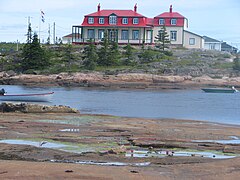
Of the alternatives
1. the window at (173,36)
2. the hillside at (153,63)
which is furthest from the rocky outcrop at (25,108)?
the window at (173,36)

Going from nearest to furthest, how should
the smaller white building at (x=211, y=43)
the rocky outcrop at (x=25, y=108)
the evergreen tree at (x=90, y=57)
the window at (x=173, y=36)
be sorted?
the rocky outcrop at (x=25, y=108) < the evergreen tree at (x=90, y=57) < the window at (x=173, y=36) < the smaller white building at (x=211, y=43)

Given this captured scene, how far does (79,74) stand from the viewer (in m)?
72.1

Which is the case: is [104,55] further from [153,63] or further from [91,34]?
[91,34]

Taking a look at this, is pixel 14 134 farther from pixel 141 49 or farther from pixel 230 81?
pixel 141 49

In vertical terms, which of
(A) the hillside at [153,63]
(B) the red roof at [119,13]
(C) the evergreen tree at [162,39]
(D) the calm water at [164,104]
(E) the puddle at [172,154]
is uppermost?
(B) the red roof at [119,13]

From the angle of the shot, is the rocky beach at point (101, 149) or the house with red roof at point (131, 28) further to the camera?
the house with red roof at point (131, 28)

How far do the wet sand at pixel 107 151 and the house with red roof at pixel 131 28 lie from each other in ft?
189

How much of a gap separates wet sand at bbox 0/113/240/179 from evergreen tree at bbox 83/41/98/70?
45801 millimetres

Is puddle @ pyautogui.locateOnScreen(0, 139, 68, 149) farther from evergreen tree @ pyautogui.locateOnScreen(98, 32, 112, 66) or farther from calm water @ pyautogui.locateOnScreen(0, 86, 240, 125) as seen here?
evergreen tree @ pyautogui.locateOnScreen(98, 32, 112, 66)

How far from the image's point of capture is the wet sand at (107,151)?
1436 centimetres

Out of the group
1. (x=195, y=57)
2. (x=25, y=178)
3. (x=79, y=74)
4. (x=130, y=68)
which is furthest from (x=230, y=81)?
(x=25, y=178)

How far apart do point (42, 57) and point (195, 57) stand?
21780 millimetres

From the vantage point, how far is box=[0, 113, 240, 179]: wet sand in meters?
14.4

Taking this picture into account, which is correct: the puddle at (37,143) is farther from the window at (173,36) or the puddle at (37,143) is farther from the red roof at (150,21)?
the window at (173,36)
